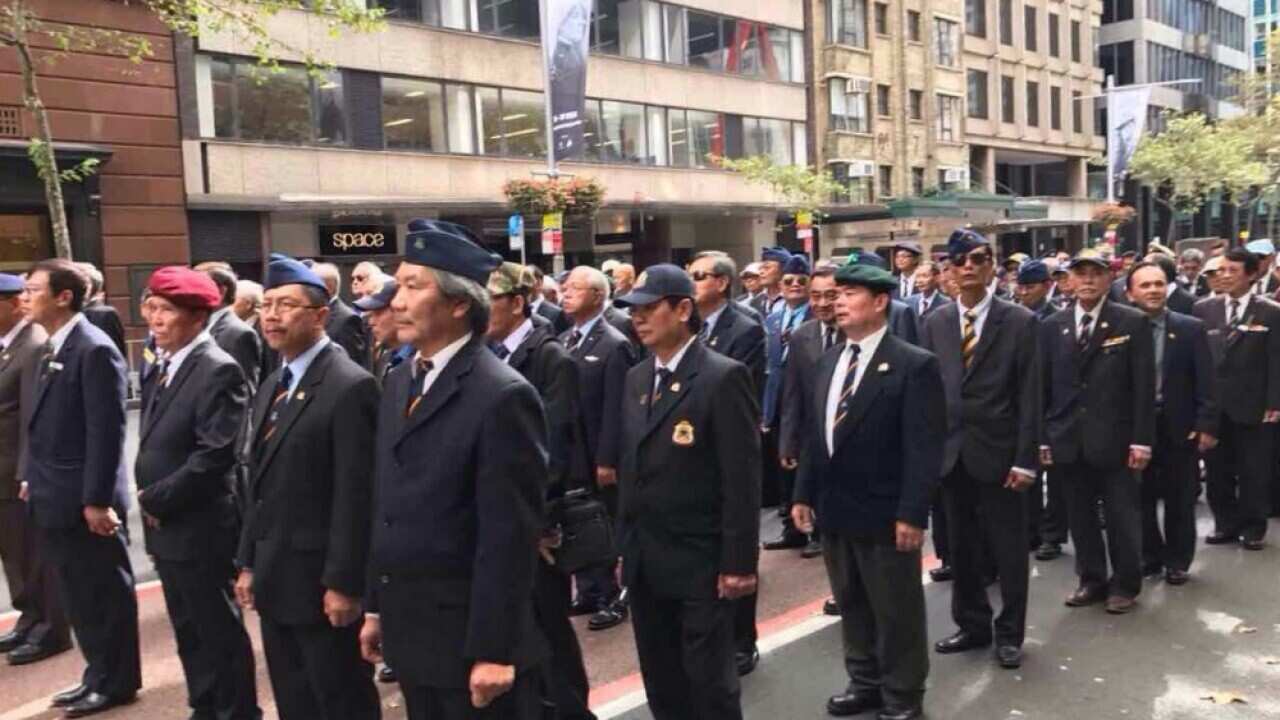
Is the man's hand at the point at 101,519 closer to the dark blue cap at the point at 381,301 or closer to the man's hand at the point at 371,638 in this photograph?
the dark blue cap at the point at 381,301

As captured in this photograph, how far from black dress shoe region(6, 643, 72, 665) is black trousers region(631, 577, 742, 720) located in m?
3.94

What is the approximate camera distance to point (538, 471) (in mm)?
3422

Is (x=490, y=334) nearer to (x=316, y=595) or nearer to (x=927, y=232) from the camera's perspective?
(x=316, y=595)

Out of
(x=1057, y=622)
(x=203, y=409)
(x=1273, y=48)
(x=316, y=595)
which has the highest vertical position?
(x=1273, y=48)

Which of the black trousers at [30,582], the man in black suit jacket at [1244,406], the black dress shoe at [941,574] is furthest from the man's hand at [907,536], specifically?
the black trousers at [30,582]

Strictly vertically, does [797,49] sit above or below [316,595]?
above

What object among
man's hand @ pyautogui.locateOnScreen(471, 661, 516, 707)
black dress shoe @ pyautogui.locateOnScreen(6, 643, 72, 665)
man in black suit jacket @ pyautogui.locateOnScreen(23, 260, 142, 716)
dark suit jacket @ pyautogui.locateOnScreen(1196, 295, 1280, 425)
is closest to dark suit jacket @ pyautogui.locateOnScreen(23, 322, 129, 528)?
man in black suit jacket @ pyautogui.locateOnScreen(23, 260, 142, 716)

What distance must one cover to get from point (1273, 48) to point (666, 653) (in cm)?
3835

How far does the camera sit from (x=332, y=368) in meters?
4.12

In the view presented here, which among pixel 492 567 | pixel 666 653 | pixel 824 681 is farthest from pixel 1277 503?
pixel 492 567

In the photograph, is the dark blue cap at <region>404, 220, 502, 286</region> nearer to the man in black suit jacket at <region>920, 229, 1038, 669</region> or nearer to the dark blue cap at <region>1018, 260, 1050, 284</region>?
the man in black suit jacket at <region>920, 229, 1038, 669</region>

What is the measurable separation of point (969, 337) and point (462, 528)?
12.3 ft

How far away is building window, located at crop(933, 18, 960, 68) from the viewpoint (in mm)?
44625

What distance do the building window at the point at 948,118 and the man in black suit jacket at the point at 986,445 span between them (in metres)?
40.9
